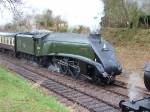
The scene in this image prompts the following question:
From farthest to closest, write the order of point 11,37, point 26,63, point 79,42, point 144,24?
point 144,24 → point 11,37 → point 26,63 → point 79,42

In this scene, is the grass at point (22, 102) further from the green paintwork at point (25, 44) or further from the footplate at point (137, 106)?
the green paintwork at point (25, 44)

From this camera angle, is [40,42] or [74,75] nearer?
[74,75]

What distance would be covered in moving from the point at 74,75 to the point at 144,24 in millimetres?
13968

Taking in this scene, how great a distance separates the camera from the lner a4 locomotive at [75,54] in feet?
51.6

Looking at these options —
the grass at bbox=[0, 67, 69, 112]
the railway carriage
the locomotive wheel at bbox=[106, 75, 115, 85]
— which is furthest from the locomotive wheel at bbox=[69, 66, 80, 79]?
the railway carriage

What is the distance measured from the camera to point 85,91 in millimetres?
14586

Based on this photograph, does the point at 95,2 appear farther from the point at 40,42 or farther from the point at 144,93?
the point at 144,93

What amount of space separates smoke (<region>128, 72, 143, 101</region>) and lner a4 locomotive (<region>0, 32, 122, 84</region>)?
860 millimetres

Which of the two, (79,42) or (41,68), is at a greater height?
(79,42)

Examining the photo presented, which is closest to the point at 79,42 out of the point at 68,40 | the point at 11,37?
the point at 68,40

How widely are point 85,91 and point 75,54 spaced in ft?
10.9

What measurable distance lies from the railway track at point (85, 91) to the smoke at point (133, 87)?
263mm

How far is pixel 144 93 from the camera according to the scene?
542 inches

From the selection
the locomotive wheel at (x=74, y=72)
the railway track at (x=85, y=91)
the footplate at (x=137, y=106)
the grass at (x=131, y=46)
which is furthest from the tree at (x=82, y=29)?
the footplate at (x=137, y=106)
